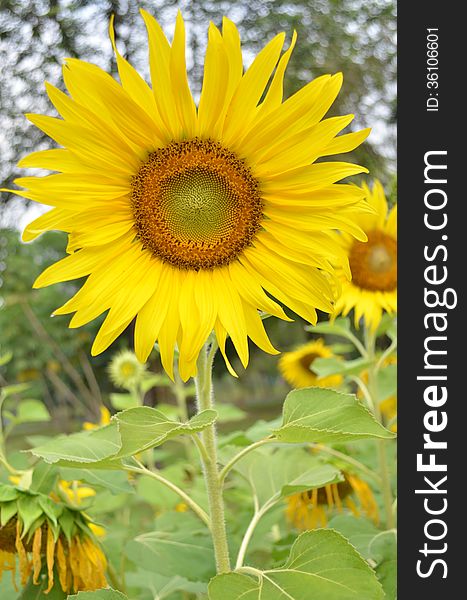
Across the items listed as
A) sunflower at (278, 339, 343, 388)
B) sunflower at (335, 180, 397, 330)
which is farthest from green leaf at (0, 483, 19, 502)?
sunflower at (278, 339, 343, 388)

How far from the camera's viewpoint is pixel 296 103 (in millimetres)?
500

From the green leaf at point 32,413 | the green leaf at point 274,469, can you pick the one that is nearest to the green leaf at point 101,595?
the green leaf at point 274,469

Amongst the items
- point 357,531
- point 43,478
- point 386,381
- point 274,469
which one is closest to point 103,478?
point 43,478

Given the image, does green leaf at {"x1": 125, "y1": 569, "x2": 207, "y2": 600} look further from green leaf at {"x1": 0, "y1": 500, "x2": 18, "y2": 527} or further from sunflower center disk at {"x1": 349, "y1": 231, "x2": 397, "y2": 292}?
sunflower center disk at {"x1": 349, "y1": 231, "x2": 397, "y2": 292}

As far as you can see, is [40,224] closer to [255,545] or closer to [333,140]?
[333,140]

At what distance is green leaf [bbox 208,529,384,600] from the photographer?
0.47 m

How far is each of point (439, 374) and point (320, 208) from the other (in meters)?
0.15

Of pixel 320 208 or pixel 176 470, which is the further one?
pixel 176 470

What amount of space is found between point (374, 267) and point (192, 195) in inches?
15.3

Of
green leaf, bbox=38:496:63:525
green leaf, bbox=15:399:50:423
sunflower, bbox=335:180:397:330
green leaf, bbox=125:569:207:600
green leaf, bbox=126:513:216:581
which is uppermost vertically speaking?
sunflower, bbox=335:180:397:330

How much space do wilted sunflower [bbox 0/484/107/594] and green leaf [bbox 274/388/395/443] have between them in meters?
0.20

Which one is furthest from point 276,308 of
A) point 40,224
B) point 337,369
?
point 337,369

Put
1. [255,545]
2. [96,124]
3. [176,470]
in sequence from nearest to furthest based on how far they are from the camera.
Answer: [96,124] < [255,545] < [176,470]

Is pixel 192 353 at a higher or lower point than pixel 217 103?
lower
